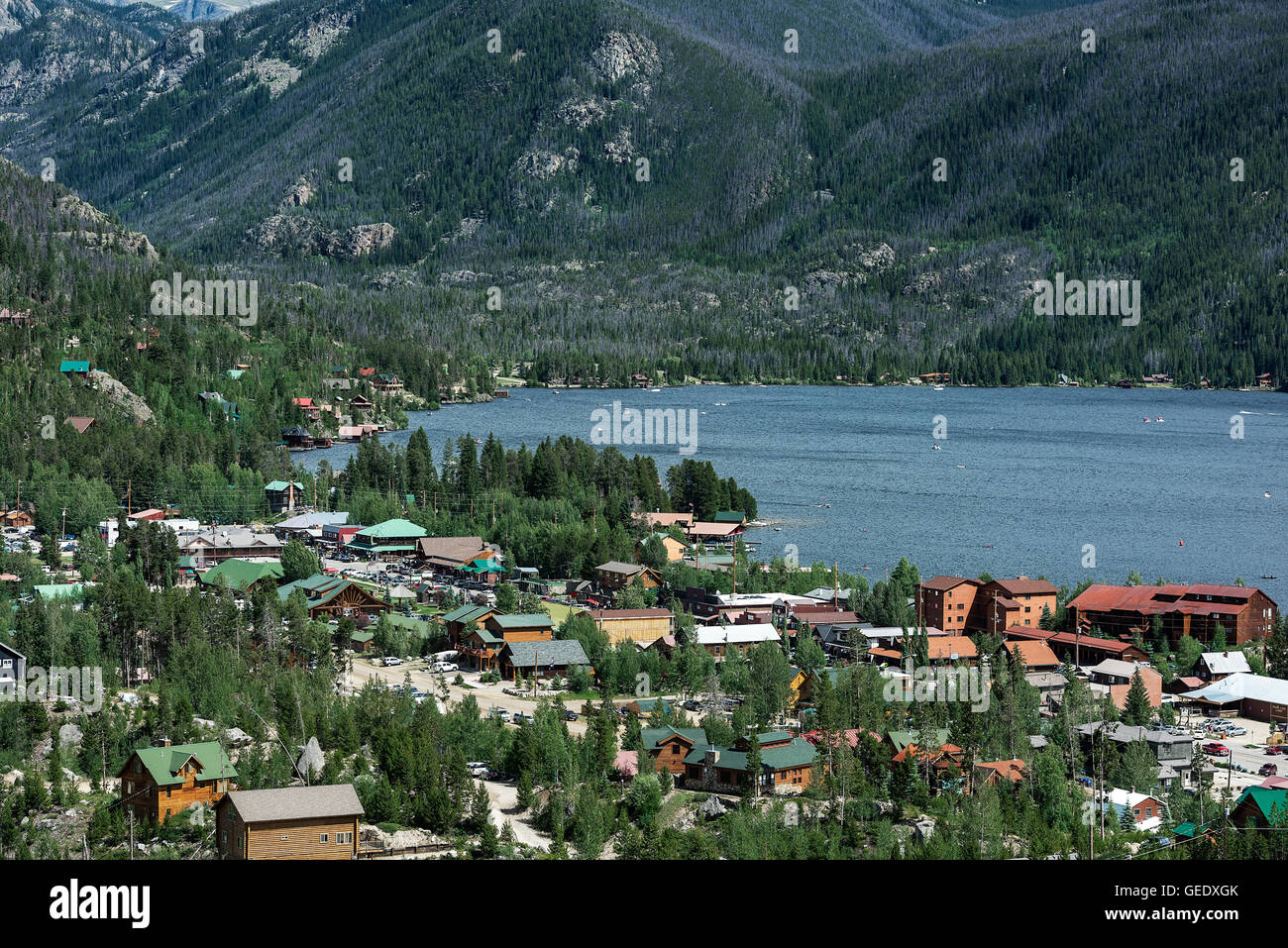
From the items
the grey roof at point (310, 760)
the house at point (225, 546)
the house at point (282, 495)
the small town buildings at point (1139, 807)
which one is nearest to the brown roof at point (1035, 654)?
the small town buildings at point (1139, 807)

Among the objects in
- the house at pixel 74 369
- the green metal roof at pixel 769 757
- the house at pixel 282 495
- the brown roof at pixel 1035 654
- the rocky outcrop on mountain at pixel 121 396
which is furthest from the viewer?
the house at pixel 74 369

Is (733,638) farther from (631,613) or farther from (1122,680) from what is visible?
(1122,680)

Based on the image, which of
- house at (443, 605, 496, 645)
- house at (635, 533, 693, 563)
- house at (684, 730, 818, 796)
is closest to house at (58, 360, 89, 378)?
house at (635, 533, 693, 563)

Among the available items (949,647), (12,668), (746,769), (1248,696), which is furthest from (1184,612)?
(12,668)

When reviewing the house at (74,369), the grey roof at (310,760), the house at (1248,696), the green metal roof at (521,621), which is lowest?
the house at (1248,696)

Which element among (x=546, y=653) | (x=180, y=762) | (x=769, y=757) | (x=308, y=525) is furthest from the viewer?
(x=308, y=525)

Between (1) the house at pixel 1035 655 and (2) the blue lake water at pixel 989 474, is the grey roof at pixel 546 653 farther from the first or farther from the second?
(2) the blue lake water at pixel 989 474

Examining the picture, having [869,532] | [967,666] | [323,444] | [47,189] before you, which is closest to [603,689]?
[967,666]
